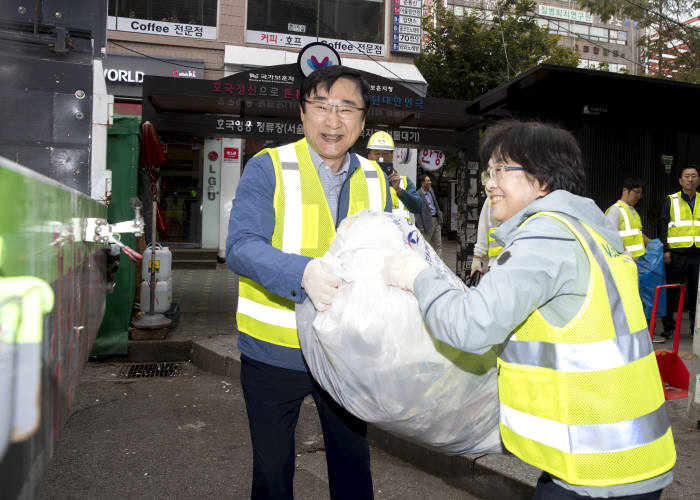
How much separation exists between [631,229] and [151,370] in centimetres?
514

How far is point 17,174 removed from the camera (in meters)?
1.00

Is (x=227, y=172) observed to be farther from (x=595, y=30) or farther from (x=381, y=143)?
(x=595, y=30)

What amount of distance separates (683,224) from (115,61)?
1160 centimetres

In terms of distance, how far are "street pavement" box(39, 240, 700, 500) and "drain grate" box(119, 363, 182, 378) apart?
4.7 inches

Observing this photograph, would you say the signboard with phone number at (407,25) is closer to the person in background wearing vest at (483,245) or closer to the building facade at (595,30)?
the person in background wearing vest at (483,245)

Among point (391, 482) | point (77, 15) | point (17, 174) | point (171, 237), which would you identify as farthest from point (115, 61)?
point (17, 174)

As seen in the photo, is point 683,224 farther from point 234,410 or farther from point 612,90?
point 234,410

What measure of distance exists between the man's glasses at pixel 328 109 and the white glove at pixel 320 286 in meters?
0.68

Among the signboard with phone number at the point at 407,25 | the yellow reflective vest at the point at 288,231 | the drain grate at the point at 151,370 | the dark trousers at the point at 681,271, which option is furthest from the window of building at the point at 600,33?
the yellow reflective vest at the point at 288,231

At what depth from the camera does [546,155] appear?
1553mm

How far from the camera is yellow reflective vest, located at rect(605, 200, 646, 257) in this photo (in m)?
6.64

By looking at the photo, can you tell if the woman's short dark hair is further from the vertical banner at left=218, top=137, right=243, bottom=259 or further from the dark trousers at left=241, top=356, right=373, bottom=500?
the vertical banner at left=218, top=137, right=243, bottom=259

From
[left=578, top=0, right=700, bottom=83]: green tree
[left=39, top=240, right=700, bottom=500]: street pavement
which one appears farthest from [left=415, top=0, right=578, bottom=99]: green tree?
[left=39, top=240, right=700, bottom=500]: street pavement

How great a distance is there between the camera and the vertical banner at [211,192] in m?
13.7
